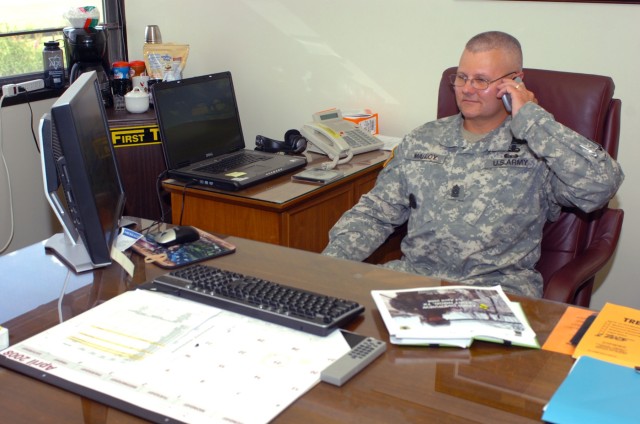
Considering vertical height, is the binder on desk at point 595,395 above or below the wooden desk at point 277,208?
above

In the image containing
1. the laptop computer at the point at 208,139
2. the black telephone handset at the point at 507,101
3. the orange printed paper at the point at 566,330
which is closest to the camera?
the orange printed paper at the point at 566,330

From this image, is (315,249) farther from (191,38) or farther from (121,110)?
(191,38)

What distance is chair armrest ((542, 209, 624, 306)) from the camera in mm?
1907

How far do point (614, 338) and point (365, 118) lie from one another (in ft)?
6.05

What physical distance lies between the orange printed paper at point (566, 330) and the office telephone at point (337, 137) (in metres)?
1.37

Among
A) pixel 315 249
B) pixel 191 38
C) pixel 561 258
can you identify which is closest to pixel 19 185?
pixel 191 38

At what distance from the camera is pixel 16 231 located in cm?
330

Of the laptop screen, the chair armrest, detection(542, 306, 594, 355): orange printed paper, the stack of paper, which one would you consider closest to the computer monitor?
the stack of paper

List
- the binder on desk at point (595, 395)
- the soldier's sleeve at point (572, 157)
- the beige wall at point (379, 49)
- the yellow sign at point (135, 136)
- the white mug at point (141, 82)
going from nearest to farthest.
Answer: the binder on desk at point (595, 395) → the soldier's sleeve at point (572, 157) → the beige wall at point (379, 49) → the yellow sign at point (135, 136) → the white mug at point (141, 82)

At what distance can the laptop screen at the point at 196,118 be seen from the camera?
2.66 metres

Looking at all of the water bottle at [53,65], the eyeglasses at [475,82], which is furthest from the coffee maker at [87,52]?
the eyeglasses at [475,82]

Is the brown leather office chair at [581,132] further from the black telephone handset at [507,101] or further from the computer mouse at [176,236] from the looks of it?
the computer mouse at [176,236]

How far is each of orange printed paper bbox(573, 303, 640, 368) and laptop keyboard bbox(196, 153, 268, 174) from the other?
152 cm

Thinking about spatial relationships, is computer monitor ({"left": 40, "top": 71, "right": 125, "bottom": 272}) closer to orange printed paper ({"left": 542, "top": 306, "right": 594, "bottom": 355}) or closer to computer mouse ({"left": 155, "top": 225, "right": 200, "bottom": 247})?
computer mouse ({"left": 155, "top": 225, "right": 200, "bottom": 247})
